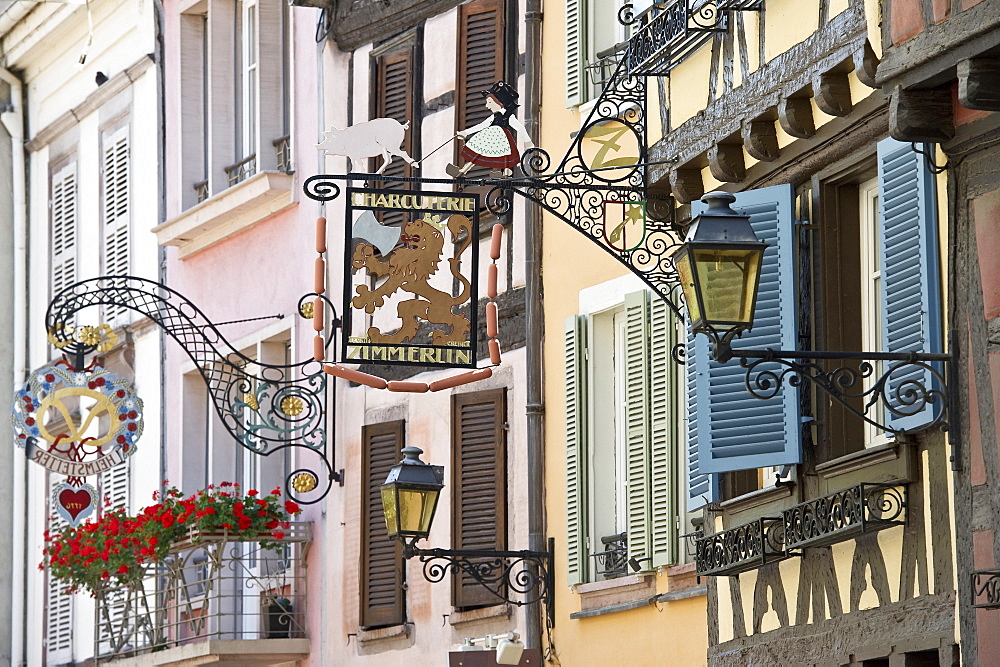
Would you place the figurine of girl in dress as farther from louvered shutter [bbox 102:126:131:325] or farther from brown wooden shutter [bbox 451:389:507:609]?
louvered shutter [bbox 102:126:131:325]

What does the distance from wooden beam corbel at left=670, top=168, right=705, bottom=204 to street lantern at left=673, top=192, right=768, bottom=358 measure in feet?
11.0

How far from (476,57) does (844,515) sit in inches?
289

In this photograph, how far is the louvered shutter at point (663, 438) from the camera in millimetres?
13469

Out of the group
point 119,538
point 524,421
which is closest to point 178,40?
point 119,538

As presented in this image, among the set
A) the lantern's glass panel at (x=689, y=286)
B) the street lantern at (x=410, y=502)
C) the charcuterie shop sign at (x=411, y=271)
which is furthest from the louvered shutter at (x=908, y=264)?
the street lantern at (x=410, y=502)

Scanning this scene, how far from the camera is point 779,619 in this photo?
11672mm

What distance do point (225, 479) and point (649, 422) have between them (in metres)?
7.81

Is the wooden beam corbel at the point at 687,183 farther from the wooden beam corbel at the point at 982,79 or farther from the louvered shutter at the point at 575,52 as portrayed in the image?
the wooden beam corbel at the point at 982,79

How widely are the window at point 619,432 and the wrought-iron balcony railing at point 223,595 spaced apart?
4.25 metres

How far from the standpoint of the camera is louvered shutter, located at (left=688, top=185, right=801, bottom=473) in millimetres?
11188

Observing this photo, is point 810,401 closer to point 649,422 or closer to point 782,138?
point 782,138

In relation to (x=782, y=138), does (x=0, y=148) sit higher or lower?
higher

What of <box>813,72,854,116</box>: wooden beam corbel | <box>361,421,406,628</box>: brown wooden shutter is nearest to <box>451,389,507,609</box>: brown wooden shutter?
<box>361,421,406,628</box>: brown wooden shutter

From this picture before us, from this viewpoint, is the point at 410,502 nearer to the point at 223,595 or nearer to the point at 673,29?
the point at 673,29
